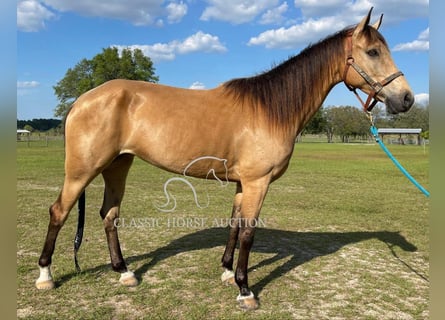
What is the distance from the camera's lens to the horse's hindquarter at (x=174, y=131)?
328cm

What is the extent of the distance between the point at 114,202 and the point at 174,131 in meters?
1.43

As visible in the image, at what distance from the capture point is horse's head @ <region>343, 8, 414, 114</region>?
318cm

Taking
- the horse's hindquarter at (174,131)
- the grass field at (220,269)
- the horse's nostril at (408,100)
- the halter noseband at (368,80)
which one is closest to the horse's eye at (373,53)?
the halter noseband at (368,80)

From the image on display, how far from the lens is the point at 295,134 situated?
11.5 feet

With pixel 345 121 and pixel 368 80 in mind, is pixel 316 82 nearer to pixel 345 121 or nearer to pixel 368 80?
pixel 368 80

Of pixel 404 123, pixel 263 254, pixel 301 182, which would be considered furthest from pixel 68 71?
pixel 404 123

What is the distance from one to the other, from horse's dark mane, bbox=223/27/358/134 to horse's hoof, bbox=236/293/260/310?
1.86 m

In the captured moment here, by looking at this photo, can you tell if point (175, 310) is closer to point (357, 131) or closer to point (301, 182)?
point (301, 182)

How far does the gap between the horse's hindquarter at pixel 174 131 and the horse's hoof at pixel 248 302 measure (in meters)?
1.32

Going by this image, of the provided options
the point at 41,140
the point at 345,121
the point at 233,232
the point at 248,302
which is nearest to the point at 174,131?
the point at 233,232

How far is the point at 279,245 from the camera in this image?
5.13 m

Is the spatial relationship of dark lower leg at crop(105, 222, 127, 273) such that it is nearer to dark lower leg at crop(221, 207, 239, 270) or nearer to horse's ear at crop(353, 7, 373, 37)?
dark lower leg at crop(221, 207, 239, 270)

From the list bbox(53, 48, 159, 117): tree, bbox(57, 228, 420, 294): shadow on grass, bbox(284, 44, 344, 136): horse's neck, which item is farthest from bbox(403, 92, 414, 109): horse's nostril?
bbox(53, 48, 159, 117): tree

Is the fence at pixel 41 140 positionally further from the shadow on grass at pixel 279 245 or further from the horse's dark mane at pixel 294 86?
the horse's dark mane at pixel 294 86
